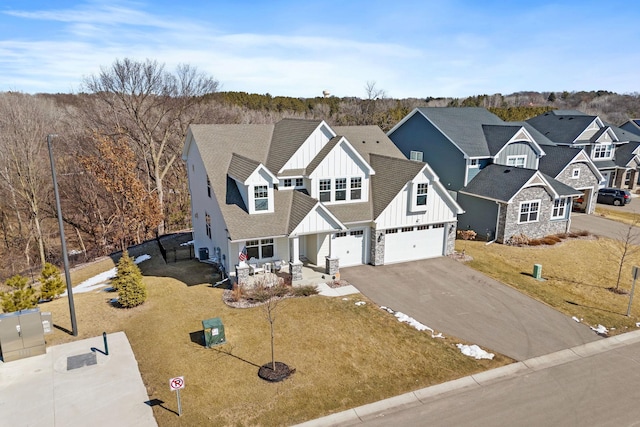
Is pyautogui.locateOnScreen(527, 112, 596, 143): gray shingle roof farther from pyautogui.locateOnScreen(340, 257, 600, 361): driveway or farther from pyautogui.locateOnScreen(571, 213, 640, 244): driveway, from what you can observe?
pyautogui.locateOnScreen(340, 257, 600, 361): driveway

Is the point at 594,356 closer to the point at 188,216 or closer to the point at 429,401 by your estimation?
the point at 429,401

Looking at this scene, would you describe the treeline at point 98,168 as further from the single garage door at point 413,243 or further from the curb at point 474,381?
the curb at point 474,381

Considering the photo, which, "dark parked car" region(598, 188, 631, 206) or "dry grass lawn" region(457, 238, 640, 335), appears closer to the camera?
"dry grass lawn" region(457, 238, 640, 335)

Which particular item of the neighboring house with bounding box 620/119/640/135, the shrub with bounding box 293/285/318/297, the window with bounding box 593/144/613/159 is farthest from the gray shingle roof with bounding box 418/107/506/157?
the neighboring house with bounding box 620/119/640/135

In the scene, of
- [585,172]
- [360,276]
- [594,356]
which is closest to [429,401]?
[594,356]

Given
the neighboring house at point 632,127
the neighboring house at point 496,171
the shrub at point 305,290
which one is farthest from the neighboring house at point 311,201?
the neighboring house at point 632,127

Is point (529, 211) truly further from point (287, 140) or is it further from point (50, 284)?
point (50, 284)

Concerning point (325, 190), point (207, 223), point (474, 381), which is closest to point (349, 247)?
point (325, 190)
